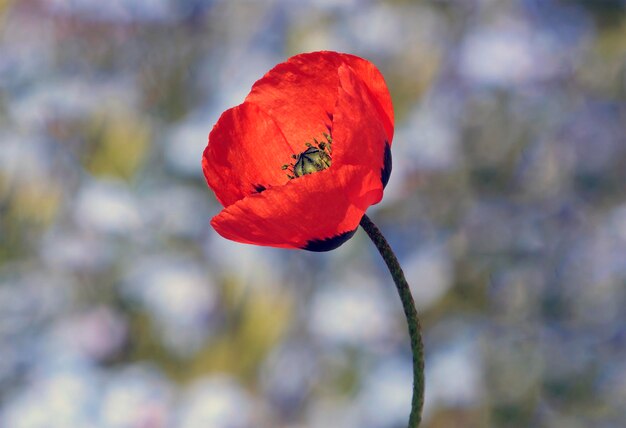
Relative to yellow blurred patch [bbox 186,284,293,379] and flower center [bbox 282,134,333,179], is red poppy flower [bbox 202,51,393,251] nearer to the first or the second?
flower center [bbox 282,134,333,179]

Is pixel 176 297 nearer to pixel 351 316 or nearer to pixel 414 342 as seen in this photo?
pixel 351 316

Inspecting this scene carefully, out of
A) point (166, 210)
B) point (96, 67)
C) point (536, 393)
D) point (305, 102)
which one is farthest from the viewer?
point (96, 67)

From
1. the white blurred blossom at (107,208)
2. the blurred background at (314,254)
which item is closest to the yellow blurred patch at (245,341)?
the blurred background at (314,254)

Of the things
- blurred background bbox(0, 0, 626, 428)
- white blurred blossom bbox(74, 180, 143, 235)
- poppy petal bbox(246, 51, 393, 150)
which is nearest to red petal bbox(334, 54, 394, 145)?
poppy petal bbox(246, 51, 393, 150)

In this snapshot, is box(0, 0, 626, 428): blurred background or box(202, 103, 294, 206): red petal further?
box(0, 0, 626, 428): blurred background

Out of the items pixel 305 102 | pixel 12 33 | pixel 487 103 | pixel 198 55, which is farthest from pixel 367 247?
pixel 305 102

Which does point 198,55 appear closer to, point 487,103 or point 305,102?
point 487,103

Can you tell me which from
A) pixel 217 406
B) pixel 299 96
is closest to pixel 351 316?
pixel 217 406
